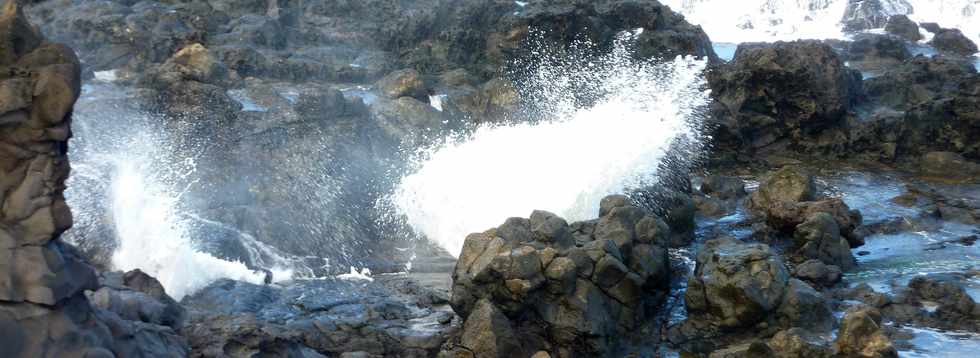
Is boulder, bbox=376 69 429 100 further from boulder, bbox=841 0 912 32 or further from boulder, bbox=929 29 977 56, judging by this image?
boulder, bbox=841 0 912 32

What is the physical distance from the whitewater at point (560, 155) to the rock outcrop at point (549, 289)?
297 centimetres

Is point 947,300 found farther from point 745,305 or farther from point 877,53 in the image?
point 877,53

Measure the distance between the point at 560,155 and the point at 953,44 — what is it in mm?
18953

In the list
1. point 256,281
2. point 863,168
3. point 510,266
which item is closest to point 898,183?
point 863,168

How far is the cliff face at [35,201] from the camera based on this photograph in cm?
634

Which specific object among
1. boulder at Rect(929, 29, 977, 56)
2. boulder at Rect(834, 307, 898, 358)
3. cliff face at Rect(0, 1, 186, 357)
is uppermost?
cliff face at Rect(0, 1, 186, 357)

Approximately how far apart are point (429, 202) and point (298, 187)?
2.00 metres

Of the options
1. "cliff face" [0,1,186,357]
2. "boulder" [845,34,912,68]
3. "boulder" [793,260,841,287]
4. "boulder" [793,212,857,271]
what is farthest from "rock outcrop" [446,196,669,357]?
"boulder" [845,34,912,68]

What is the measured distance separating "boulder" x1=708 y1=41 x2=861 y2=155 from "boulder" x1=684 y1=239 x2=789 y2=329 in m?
8.05

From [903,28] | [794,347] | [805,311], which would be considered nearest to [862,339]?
[794,347]

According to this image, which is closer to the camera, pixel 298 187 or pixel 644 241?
pixel 644 241

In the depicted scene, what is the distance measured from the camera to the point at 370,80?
861 inches

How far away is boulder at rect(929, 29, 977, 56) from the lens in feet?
95.6

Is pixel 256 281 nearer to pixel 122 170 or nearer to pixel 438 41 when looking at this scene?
pixel 122 170
